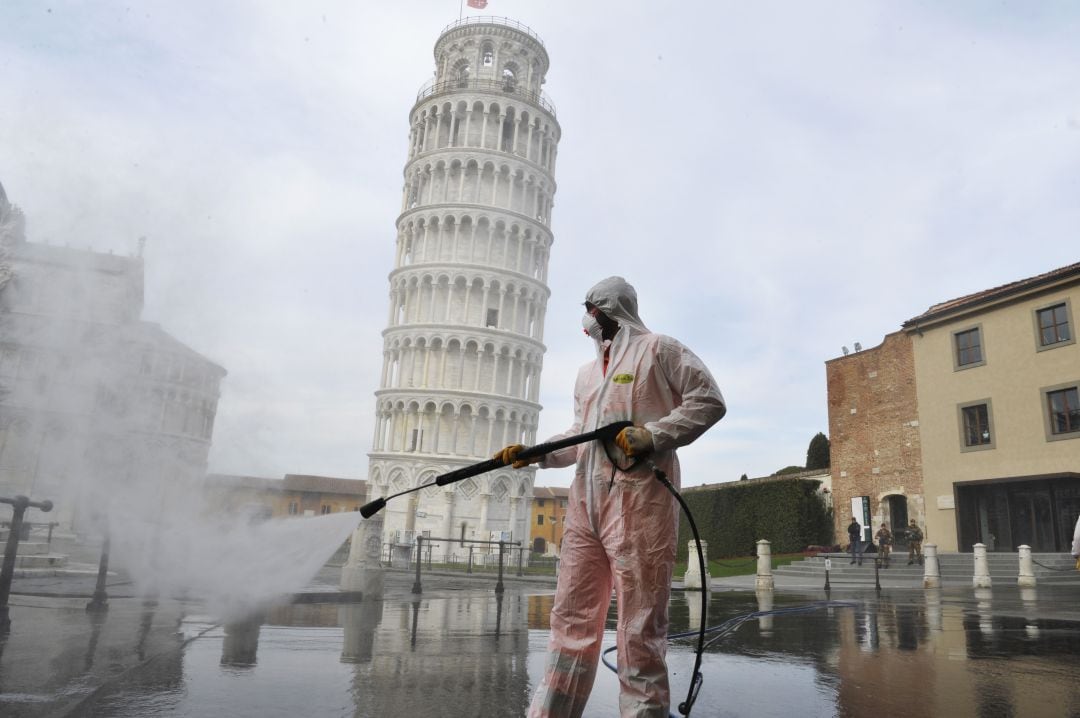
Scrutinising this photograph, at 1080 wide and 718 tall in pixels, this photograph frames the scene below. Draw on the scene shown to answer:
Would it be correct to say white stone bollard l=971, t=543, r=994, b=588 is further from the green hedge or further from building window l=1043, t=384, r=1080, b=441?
the green hedge

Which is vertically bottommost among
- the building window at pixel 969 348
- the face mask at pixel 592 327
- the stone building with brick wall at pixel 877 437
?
the face mask at pixel 592 327

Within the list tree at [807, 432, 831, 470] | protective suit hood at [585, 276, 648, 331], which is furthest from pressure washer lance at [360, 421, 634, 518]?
tree at [807, 432, 831, 470]

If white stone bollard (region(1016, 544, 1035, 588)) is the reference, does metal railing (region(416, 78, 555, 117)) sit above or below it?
above

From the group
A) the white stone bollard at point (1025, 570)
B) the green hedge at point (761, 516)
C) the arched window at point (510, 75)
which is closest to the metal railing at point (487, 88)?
the arched window at point (510, 75)

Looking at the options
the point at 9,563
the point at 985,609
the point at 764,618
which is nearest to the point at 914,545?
the point at 985,609

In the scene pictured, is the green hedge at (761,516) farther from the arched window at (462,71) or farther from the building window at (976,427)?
the arched window at (462,71)

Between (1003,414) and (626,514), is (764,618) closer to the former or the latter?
(626,514)

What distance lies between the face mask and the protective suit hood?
0.10m

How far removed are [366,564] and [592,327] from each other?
8934mm

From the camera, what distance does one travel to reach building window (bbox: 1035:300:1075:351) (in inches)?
960

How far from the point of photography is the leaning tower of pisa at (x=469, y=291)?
178 feet

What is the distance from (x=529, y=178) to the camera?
5906 centimetres

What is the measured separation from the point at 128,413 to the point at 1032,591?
18736mm

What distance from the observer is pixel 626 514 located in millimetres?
3211
